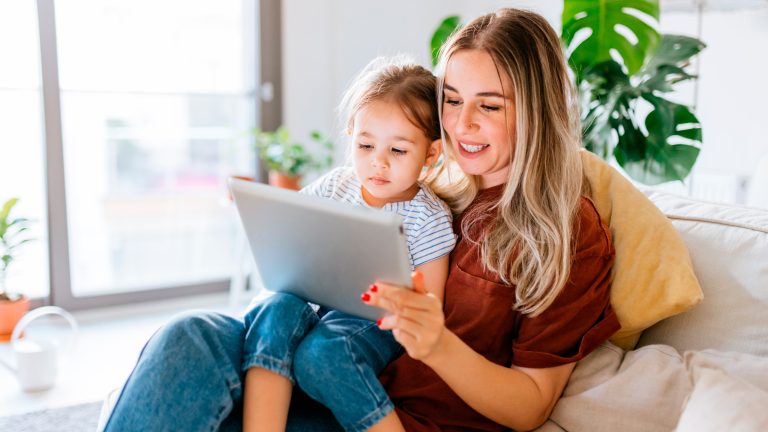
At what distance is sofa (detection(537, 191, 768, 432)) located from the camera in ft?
3.38

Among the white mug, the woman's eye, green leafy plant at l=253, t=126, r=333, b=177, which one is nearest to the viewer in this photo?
the woman's eye

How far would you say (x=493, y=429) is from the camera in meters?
1.16

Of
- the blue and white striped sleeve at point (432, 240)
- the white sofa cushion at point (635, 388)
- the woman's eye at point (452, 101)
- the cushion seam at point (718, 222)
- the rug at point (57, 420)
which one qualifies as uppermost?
the woman's eye at point (452, 101)

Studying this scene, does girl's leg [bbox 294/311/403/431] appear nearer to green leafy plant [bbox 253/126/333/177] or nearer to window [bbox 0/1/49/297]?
green leafy plant [bbox 253/126/333/177]

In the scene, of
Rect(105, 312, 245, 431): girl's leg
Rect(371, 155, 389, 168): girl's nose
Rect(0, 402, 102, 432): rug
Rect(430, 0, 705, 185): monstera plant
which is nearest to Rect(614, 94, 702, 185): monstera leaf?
Rect(430, 0, 705, 185): monstera plant

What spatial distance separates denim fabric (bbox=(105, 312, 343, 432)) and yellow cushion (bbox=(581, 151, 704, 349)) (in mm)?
541

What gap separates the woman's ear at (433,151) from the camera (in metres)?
1.32

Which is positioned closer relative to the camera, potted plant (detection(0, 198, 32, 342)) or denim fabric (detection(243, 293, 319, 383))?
denim fabric (detection(243, 293, 319, 383))

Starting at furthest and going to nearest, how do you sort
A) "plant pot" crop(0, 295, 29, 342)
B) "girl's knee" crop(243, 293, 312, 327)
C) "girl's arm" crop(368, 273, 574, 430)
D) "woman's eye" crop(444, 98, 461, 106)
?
"plant pot" crop(0, 295, 29, 342), "woman's eye" crop(444, 98, 461, 106), "girl's knee" crop(243, 293, 312, 327), "girl's arm" crop(368, 273, 574, 430)

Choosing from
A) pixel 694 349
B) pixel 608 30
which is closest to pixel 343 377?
pixel 694 349

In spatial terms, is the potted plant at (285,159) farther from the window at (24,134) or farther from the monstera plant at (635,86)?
the monstera plant at (635,86)

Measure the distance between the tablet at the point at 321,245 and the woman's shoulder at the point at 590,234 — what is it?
0.38m


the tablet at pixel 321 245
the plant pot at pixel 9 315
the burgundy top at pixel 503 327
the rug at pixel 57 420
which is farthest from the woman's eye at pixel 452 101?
the plant pot at pixel 9 315

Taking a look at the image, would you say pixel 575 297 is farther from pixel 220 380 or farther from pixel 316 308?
pixel 220 380
